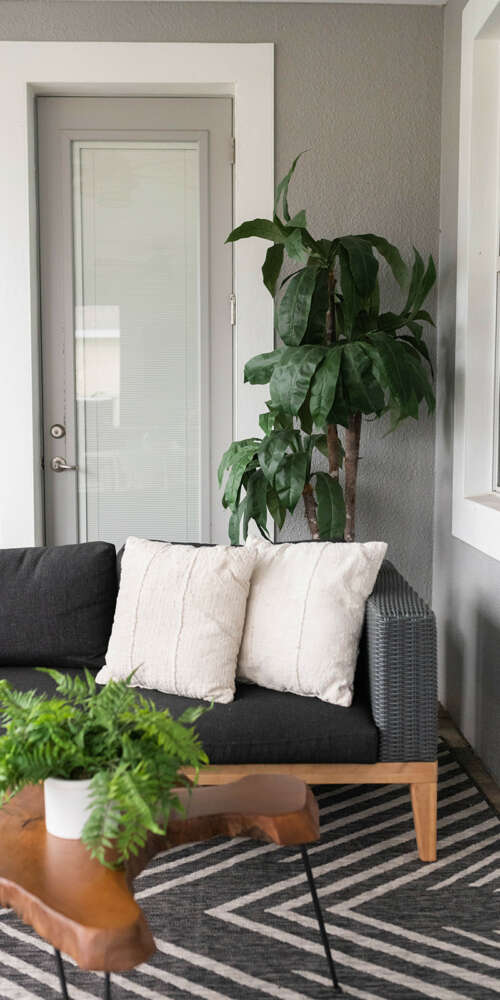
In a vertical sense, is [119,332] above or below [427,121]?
below

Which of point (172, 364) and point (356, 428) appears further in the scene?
point (172, 364)

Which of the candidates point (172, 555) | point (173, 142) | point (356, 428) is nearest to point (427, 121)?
point (173, 142)

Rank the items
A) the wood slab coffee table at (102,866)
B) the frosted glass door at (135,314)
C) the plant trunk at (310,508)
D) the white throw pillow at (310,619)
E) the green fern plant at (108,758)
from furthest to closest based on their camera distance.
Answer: the frosted glass door at (135,314)
the plant trunk at (310,508)
the white throw pillow at (310,619)
the green fern plant at (108,758)
the wood slab coffee table at (102,866)

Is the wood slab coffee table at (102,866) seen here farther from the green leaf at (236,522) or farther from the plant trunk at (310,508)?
the plant trunk at (310,508)

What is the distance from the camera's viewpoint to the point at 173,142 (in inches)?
149

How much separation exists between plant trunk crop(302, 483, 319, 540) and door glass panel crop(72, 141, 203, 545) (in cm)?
56

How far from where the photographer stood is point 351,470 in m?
3.54

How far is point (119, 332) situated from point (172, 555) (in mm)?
1389

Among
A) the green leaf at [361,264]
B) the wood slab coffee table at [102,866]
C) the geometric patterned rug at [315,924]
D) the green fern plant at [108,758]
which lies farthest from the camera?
the green leaf at [361,264]

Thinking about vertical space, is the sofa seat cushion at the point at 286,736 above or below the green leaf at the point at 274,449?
below

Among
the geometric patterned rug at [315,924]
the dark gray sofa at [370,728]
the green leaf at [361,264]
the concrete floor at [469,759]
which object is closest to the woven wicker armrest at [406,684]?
the dark gray sofa at [370,728]

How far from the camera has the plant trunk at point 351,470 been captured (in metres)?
3.48

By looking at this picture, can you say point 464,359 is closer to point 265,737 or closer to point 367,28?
point 367,28

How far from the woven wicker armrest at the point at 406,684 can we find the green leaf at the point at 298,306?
3.71ft
